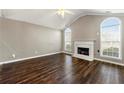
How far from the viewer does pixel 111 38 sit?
4434 millimetres

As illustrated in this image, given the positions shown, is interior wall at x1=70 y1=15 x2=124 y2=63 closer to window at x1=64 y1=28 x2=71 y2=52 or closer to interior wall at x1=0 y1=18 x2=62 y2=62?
window at x1=64 y1=28 x2=71 y2=52

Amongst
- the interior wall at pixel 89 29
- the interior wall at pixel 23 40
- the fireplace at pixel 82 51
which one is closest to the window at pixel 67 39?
the interior wall at pixel 89 29

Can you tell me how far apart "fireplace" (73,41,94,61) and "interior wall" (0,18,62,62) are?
174 cm

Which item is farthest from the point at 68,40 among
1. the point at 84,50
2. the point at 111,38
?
the point at 111,38

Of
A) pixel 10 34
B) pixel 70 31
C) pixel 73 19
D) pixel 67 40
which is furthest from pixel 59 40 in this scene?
pixel 10 34

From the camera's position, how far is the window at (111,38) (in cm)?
409

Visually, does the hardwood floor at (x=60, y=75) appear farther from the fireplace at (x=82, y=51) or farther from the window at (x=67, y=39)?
the window at (x=67, y=39)

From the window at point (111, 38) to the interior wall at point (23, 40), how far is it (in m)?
3.11

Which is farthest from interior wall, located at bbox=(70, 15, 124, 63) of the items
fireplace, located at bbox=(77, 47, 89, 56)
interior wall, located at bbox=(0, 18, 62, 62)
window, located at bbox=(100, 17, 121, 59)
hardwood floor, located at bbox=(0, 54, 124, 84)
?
interior wall, located at bbox=(0, 18, 62, 62)

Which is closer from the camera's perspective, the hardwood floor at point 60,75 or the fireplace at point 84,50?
the hardwood floor at point 60,75

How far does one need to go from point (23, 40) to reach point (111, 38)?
12.6ft

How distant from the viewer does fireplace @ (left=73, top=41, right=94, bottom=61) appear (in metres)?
4.87
